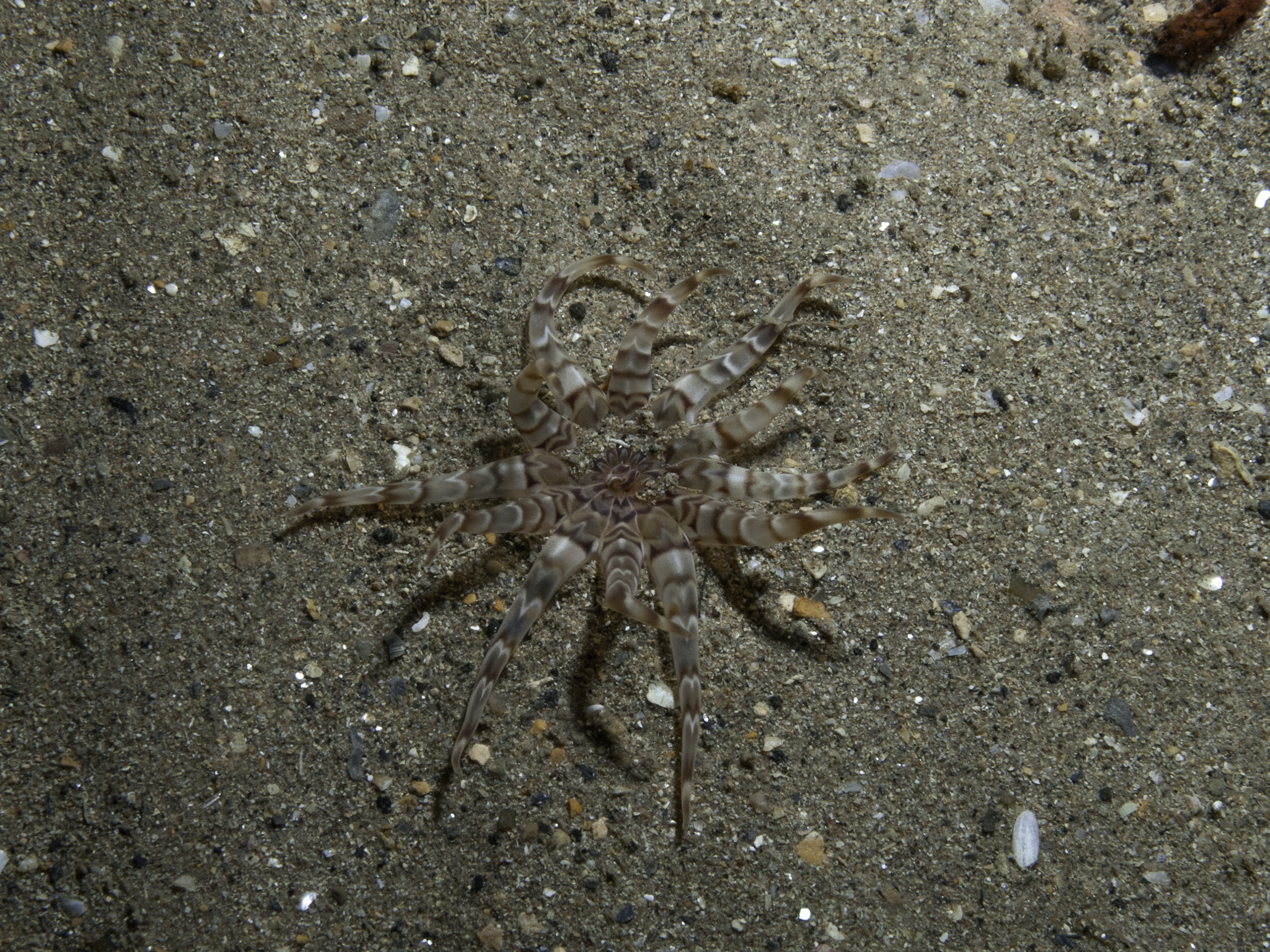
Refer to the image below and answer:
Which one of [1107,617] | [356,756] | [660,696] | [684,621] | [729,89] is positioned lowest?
[356,756]

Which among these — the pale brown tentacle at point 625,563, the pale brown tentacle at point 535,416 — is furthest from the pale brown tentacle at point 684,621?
the pale brown tentacle at point 535,416

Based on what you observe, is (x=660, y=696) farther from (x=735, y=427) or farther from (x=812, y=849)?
(x=735, y=427)

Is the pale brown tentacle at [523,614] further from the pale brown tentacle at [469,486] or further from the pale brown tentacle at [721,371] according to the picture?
the pale brown tentacle at [721,371]

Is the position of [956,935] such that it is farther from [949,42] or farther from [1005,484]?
[949,42]

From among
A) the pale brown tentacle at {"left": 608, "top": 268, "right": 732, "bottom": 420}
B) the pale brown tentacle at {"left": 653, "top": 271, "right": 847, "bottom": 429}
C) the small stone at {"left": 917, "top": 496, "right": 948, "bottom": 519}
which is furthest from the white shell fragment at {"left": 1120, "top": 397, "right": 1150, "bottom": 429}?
the pale brown tentacle at {"left": 608, "top": 268, "right": 732, "bottom": 420}

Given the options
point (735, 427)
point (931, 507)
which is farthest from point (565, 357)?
point (931, 507)
